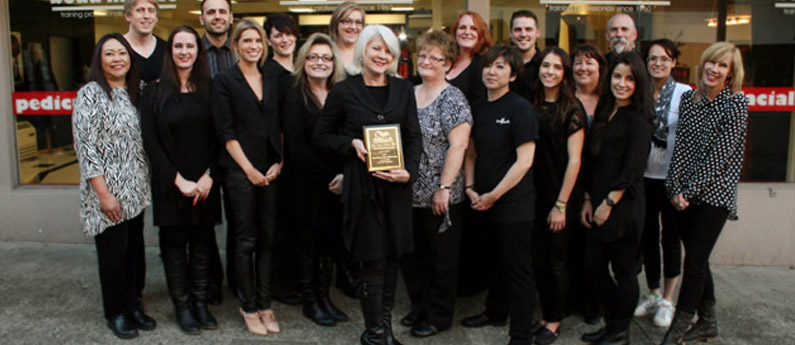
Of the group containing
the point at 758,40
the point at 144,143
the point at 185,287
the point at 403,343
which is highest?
the point at 758,40

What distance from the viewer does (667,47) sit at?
4.36 meters

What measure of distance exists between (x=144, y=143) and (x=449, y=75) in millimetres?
2075

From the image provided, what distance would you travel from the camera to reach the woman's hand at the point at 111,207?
3.92m

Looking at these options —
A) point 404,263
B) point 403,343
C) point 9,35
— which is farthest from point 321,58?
point 9,35

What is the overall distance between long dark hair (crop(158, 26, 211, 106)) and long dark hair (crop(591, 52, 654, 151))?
2429 mm

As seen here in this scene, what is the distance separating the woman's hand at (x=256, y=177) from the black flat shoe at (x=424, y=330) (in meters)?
1.38

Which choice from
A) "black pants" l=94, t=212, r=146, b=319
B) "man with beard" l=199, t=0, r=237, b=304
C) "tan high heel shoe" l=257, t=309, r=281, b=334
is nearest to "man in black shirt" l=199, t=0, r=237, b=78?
"man with beard" l=199, t=0, r=237, b=304

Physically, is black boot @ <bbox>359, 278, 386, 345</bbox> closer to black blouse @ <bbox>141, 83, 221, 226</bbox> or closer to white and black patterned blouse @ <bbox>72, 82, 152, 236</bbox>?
black blouse @ <bbox>141, 83, 221, 226</bbox>

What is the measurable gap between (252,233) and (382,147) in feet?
3.77

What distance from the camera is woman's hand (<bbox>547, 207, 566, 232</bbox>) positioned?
4008 millimetres

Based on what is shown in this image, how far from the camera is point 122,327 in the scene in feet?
13.8

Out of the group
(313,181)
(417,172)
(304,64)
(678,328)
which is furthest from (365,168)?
(678,328)

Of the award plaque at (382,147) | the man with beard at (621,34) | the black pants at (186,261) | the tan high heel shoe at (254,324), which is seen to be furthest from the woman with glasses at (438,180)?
the man with beard at (621,34)

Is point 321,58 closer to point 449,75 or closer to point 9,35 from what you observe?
point 449,75
